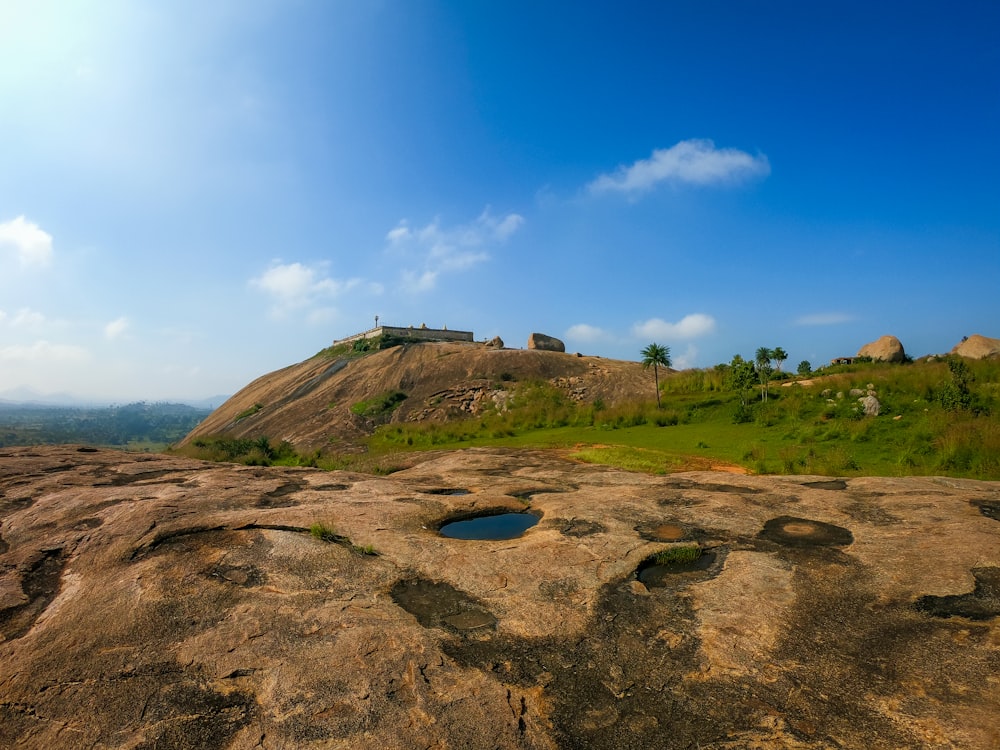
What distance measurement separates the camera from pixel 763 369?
2902 centimetres

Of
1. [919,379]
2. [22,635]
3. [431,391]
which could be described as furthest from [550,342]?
[22,635]

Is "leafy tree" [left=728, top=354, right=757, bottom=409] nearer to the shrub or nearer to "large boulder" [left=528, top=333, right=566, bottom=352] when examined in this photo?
"large boulder" [left=528, top=333, right=566, bottom=352]

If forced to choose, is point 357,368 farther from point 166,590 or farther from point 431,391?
point 166,590

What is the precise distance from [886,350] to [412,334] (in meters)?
39.4

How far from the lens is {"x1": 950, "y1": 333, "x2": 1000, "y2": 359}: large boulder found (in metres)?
30.4

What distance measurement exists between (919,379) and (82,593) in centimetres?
2769

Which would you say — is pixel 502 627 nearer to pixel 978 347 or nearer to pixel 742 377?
pixel 742 377

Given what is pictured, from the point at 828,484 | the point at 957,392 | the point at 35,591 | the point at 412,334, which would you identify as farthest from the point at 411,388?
the point at 35,591

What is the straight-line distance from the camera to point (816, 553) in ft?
22.1

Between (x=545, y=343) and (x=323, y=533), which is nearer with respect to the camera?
(x=323, y=533)

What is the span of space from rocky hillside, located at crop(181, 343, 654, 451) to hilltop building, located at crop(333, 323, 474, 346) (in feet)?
16.0

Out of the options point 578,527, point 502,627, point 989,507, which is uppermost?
point 989,507

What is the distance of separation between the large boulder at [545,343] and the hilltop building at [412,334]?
30.1ft

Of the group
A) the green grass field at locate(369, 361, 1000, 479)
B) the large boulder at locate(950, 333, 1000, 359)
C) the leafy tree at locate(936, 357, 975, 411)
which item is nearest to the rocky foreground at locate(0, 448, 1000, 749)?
the green grass field at locate(369, 361, 1000, 479)
